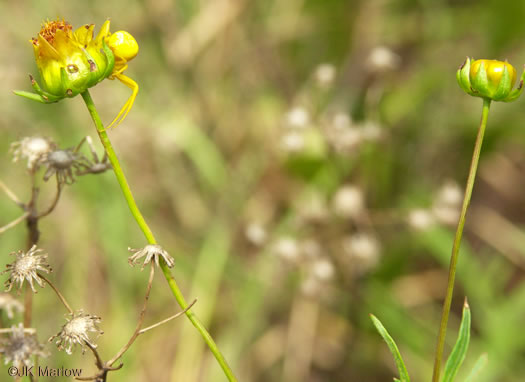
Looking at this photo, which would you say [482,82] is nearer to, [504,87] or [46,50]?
[504,87]

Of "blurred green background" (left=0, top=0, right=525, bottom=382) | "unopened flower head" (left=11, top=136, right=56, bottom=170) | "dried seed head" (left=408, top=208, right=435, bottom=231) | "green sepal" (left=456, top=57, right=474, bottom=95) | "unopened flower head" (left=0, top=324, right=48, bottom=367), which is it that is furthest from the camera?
"blurred green background" (left=0, top=0, right=525, bottom=382)

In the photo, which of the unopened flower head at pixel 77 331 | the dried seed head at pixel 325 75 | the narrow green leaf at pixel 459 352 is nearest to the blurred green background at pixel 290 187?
the dried seed head at pixel 325 75

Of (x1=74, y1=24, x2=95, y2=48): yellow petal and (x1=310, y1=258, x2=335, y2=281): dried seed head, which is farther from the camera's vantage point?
(x1=310, y1=258, x2=335, y2=281): dried seed head

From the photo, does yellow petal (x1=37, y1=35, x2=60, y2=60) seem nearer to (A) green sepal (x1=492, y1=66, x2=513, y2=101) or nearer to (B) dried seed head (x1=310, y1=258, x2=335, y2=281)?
(A) green sepal (x1=492, y1=66, x2=513, y2=101)

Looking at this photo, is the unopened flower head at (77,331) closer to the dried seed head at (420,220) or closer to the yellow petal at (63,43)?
the yellow petal at (63,43)

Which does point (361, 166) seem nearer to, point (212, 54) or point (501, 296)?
point (501, 296)

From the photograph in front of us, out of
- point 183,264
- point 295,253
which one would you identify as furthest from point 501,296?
point 183,264

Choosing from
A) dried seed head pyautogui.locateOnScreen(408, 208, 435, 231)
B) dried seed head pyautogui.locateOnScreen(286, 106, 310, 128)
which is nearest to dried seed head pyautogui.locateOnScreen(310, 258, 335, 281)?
dried seed head pyautogui.locateOnScreen(408, 208, 435, 231)
